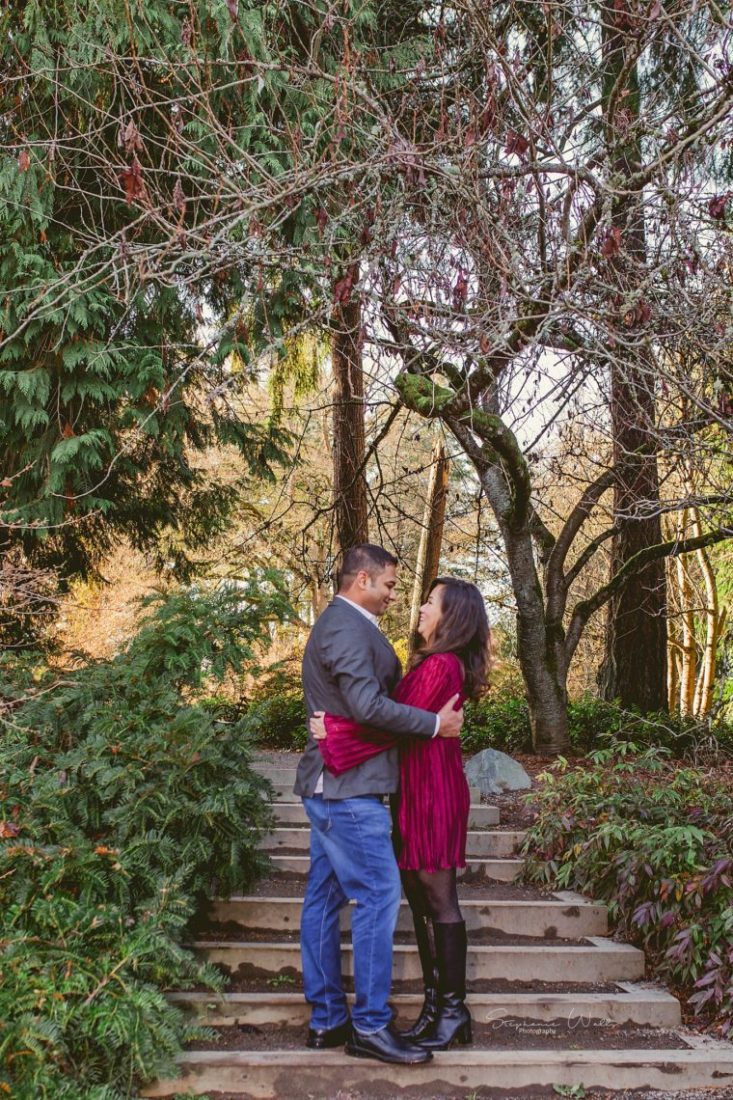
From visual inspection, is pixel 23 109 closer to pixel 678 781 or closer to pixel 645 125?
pixel 645 125

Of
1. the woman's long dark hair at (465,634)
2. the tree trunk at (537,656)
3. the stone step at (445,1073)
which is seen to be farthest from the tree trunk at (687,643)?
the woman's long dark hair at (465,634)

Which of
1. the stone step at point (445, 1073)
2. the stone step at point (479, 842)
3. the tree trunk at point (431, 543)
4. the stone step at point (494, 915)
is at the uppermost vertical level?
the tree trunk at point (431, 543)

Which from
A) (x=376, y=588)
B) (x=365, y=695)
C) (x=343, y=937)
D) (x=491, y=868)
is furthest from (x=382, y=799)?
(x=491, y=868)

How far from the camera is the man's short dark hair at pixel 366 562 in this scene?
3.85 m

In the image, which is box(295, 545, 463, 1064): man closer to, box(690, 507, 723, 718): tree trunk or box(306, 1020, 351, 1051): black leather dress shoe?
box(306, 1020, 351, 1051): black leather dress shoe

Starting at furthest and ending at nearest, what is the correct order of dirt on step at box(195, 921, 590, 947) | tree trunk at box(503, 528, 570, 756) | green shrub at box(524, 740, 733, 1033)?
tree trunk at box(503, 528, 570, 756)
dirt on step at box(195, 921, 590, 947)
green shrub at box(524, 740, 733, 1033)

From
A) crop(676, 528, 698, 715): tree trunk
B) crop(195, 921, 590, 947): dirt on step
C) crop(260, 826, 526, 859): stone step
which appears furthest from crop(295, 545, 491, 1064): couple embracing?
crop(676, 528, 698, 715): tree trunk

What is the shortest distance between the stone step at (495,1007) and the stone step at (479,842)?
58.3 inches

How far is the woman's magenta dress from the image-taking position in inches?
148

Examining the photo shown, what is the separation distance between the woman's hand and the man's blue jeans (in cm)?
26

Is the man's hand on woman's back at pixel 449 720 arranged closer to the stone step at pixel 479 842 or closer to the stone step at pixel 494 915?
the stone step at pixel 494 915

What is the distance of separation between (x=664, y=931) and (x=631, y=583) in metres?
5.76

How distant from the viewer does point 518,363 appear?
655cm

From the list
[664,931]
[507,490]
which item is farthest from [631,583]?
[664,931]
